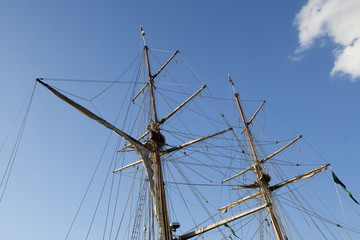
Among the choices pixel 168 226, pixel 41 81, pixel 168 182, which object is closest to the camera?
pixel 41 81

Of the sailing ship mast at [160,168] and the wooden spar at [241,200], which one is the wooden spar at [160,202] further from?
the wooden spar at [241,200]

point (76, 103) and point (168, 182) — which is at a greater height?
point (76, 103)

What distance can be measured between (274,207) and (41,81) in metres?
21.8

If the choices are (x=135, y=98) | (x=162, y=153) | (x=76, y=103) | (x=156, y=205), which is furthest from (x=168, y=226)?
(x=135, y=98)

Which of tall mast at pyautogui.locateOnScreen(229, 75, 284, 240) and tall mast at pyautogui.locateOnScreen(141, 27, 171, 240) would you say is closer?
tall mast at pyautogui.locateOnScreen(141, 27, 171, 240)

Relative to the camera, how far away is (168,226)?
13.7 meters

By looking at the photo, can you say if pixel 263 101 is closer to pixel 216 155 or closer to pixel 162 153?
pixel 216 155

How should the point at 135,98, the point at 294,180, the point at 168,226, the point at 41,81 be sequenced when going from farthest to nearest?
the point at 294,180
the point at 135,98
the point at 168,226
the point at 41,81

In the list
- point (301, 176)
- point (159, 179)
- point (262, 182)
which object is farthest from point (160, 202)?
point (301, 176)

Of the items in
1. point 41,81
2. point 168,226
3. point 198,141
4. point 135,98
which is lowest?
point 168,226

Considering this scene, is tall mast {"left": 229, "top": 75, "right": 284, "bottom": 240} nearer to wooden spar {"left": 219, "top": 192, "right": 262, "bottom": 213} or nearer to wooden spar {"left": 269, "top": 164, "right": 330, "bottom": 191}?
wooden spar {"left": 219, "top": 192, "right": 262, "bottom": 213}

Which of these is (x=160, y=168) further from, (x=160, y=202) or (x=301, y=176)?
(x=301, y=176)

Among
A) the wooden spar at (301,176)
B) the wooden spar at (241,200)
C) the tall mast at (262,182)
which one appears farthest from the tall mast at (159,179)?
the wooden spar at (301,176)

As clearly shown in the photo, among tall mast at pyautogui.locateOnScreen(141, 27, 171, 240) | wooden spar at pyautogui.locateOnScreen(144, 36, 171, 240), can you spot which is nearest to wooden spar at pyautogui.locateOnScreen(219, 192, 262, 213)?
tall mast at pyautogui.locateOnScreen(141, 27, 171, 240)
